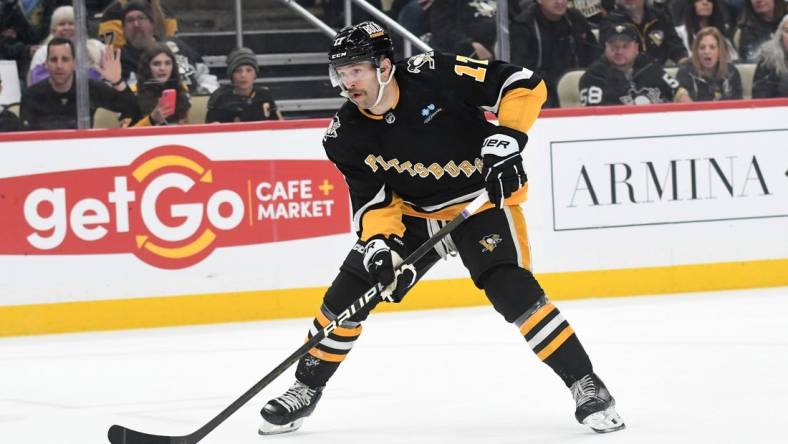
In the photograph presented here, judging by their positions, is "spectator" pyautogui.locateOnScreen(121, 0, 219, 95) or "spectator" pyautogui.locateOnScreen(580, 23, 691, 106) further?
"spectator" pyautogui.locateOnScreen(580, 23, 691, 106)

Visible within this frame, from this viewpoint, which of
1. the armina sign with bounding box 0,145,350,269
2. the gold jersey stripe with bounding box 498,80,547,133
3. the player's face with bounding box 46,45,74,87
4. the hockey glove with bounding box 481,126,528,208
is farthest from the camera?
the player's face with bounding box 46,45,74,87

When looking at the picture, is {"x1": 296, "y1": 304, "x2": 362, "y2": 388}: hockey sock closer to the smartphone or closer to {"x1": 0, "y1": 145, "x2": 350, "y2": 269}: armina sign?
{"x1": 0, "y1": 145, "x2": 350, "y2": 269}: armina sign

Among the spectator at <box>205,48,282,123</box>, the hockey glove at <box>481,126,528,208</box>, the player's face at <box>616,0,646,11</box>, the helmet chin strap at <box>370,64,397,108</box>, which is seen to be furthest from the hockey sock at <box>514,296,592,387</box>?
the player's face at <box>616,0,646,11</box>

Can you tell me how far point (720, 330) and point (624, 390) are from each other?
3.79 feet

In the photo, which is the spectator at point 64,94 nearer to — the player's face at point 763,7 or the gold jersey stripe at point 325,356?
the gold jersey stripe at point 325,356

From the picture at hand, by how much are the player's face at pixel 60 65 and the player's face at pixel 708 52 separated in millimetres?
2876

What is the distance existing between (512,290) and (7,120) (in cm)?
289

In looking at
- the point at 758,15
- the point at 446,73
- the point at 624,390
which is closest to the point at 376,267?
the point at 446,73

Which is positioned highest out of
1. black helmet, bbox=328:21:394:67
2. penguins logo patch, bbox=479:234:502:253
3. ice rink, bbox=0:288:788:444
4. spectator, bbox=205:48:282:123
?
black helmet, bbox=328:21:394:67

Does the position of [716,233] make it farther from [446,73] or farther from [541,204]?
[446,73]

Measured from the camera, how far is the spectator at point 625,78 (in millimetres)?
5875

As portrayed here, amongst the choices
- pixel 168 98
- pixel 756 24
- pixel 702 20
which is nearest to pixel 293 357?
pixel 168 98

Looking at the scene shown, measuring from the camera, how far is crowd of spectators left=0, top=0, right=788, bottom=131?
5359 millimetres

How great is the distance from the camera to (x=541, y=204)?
5656mm
